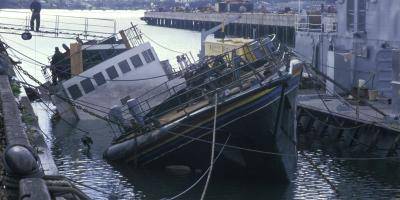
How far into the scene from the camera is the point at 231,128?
25031 mm

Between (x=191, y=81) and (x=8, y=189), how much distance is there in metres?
16.4

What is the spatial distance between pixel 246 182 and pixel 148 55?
14.2m

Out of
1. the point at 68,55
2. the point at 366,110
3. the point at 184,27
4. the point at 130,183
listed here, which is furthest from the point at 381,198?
the point at 184,27

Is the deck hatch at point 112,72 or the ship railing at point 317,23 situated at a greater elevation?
the ship railing at point 317,23

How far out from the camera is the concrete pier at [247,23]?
87438 millimetres

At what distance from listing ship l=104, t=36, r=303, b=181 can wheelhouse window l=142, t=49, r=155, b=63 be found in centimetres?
1079

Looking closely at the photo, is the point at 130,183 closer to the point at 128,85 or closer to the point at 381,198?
the point at 381,198

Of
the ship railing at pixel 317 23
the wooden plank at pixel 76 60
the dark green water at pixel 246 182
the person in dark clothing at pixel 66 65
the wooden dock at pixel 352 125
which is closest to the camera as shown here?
the dark green water at pixel 246 182

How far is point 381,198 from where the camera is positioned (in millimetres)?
23672

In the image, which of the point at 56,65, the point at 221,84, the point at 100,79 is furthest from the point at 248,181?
the point at 56,65

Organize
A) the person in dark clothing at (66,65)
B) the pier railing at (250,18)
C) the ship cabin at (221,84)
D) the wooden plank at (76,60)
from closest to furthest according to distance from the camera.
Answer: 1. the ship cabin at (221,84)
2. the wooden plank at (76,60)
3. the person in dark clothing at (66,65)
4. the pier railing at (250,18)

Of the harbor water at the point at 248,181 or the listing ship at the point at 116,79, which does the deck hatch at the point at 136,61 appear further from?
the harbor water at the point at 248,181

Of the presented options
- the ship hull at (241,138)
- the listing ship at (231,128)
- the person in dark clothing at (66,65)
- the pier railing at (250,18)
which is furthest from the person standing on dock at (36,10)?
the pier railing at (250,18)

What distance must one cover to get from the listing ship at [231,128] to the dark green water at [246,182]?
512 mm
